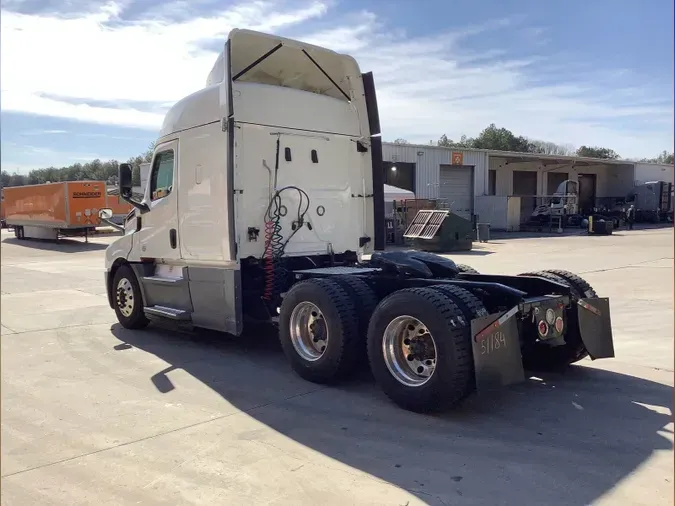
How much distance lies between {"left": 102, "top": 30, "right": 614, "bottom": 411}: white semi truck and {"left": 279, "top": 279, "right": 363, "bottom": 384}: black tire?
0.02 meters

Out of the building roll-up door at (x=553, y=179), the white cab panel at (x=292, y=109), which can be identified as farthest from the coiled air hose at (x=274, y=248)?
the building roll-up door at (x=553, y=179)

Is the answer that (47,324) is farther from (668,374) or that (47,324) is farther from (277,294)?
(668,374)

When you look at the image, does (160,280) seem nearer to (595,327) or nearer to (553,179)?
(595,327)

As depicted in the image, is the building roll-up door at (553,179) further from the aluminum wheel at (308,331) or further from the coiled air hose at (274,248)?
the aluminum wheel at (308,331)

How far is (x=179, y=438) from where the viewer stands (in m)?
4.61

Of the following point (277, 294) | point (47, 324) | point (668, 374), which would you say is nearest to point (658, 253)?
point (668, 374)

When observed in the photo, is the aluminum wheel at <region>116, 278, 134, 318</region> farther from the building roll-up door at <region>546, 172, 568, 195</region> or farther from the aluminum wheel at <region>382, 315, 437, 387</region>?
the building roll-up door at <region>546, 172, 568, 195</region>

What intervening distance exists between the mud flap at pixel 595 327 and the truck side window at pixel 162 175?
5.18m

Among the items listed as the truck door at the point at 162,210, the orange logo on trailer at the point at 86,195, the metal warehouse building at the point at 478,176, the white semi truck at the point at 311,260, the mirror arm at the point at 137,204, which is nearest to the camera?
the white semi truck at the point at 311,260

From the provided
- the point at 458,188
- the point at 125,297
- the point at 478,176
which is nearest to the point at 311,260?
the point at 125,297

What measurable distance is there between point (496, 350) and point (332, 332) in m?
1.62

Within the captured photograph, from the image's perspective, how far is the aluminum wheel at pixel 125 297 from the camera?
28.0ft

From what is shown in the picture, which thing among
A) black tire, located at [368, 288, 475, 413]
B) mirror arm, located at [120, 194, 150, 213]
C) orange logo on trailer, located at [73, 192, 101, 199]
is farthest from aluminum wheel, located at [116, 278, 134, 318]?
orange logo on trailer, located at [73, 192, 101, 199]

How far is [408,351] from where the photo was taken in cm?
517
